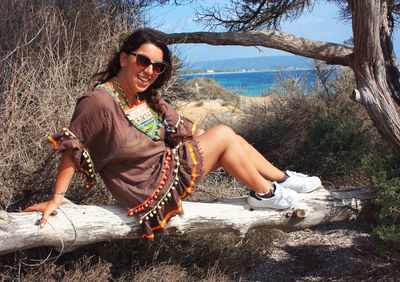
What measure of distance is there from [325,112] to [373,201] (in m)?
2.87

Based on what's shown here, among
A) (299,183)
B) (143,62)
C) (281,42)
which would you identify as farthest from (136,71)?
(281,42)

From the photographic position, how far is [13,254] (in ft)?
8.77

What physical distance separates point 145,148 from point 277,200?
1.10m

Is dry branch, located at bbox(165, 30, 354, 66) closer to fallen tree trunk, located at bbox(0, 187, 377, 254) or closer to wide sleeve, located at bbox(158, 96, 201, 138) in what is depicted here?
fallen tree trunk, located at bbox(0, 187, 377, 254)

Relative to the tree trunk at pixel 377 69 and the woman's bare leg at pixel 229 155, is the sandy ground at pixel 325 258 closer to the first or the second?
the tree trunk at pixel 377 69

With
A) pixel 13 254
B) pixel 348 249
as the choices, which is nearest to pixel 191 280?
pixel 13 254

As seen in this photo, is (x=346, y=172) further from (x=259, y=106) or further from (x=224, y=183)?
(x=259, y=106)

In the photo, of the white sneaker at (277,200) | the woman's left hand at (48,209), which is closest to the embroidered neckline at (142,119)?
the woman's left hand at (48,209)

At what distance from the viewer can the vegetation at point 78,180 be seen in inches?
109

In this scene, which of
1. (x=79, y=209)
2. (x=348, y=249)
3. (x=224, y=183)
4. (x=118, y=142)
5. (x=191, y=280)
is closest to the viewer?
(x=118, y=142)

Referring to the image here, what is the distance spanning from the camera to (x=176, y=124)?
9.08ft

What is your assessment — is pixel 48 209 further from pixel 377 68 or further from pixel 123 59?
pixel 377 68

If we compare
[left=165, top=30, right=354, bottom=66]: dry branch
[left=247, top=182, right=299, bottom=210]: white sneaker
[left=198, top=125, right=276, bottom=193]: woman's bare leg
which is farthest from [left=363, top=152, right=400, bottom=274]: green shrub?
[left=165, top=30, right=354, bottom=66]: dry branch

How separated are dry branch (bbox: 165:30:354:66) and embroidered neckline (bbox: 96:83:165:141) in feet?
8.76
